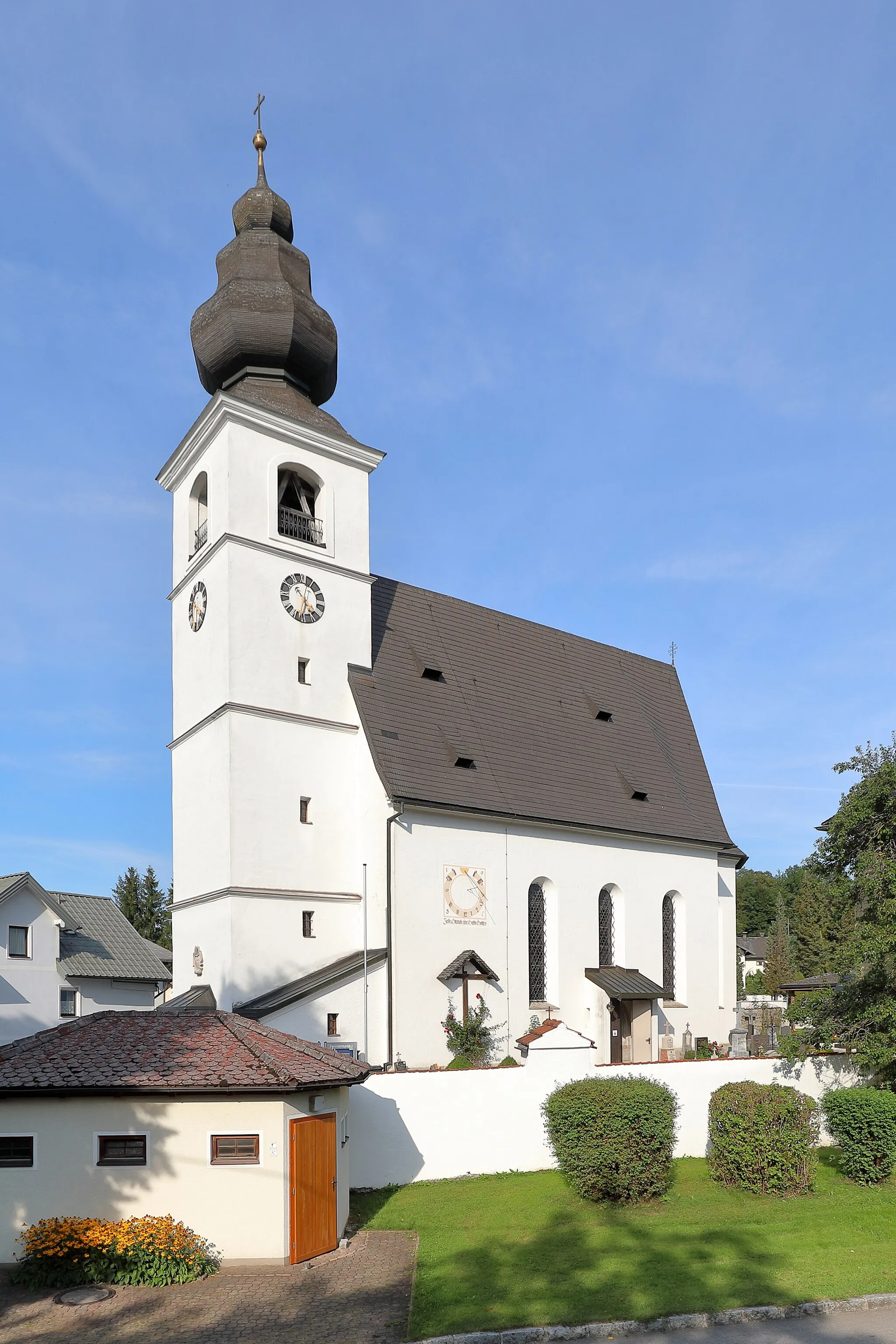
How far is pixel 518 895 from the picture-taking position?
26.5 meters

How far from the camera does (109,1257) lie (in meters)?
13.0

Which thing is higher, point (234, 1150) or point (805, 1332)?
point (234, 1150)

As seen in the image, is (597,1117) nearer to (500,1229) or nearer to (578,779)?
(500,1229)

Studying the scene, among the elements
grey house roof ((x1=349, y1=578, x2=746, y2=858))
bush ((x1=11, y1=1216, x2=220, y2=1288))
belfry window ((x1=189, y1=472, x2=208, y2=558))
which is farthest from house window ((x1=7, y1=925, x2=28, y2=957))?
bush ((x1=11, y1=1216, x2=220, y2=1288))

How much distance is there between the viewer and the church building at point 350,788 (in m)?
23.8

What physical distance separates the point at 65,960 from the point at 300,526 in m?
21.3

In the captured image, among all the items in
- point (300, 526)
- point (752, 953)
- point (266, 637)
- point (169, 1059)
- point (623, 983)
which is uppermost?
point (300, 526)

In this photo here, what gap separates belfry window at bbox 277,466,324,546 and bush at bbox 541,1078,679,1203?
15.1 m

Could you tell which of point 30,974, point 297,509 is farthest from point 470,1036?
point 30,974

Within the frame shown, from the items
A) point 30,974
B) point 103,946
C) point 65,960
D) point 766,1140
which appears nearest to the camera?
point 766,1140

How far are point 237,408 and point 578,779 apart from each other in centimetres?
1335

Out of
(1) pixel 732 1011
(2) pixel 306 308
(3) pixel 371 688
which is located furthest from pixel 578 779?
(2) pixel 306 308

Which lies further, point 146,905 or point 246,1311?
point 146,905

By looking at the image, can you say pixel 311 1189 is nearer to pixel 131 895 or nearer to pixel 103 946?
pixel 103 946
